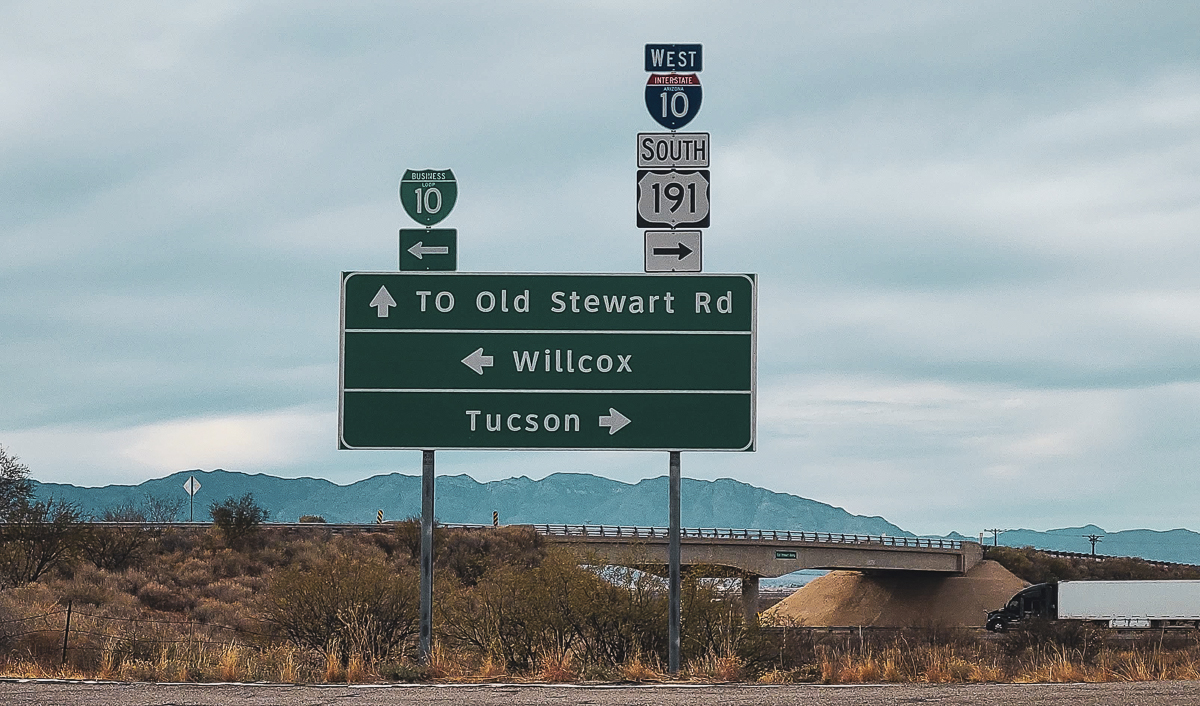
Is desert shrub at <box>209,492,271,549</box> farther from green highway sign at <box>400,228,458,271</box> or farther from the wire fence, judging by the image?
green highway sign at <box>400,228,458,271</box>

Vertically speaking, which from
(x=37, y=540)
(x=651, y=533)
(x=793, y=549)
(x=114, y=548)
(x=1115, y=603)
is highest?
(x=37, y=540)

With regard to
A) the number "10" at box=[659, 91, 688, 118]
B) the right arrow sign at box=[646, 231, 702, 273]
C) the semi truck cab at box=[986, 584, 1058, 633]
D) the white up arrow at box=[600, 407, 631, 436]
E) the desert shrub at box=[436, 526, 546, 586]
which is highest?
the number "10" at box=[659, 91, 688, 118]

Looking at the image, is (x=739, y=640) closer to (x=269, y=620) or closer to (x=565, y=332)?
(x=565, y=332)

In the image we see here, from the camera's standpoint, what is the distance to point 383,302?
645 inches

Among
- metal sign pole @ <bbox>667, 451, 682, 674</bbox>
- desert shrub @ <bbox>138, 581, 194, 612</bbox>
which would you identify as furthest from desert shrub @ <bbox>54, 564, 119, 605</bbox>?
metal sign pole @ <bbox>667, 451, 682, 674</bbox>

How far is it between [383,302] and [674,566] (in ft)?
15.9

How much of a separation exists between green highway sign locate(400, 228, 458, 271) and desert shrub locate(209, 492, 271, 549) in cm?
4658

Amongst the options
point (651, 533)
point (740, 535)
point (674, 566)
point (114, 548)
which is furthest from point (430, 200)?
point (740, 535)

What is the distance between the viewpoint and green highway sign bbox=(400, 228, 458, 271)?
653 inches

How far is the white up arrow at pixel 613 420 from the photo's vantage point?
53.0 feet

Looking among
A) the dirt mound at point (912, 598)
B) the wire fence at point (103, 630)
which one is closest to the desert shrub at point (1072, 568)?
the dirt mound at point (912, 598)

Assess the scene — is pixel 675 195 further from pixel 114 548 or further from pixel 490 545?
pixel 490 545

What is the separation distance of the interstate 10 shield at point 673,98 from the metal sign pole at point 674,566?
431 cm

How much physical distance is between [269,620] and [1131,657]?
1285 cm
